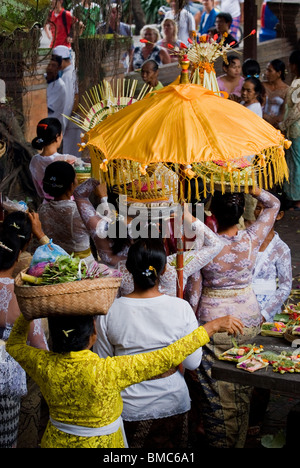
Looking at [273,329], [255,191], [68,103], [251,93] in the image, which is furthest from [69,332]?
[68,103]

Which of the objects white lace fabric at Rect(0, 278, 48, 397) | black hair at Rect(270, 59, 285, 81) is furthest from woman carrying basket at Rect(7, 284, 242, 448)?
black hair at Rect(270, 59, 285, 81)

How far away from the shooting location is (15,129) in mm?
8336

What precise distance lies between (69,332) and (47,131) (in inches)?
140

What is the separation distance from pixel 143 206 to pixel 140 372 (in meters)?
1.73

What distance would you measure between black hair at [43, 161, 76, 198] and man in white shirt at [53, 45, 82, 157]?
401 cm

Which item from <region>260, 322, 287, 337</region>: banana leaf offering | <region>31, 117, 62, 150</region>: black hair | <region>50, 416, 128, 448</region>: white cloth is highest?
<region>31, 117, 62, 150</region>: black hair

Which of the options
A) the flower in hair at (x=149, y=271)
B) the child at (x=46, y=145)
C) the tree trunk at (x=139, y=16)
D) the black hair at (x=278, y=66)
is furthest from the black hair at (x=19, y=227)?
the tree trunk at (x=139, y=16)

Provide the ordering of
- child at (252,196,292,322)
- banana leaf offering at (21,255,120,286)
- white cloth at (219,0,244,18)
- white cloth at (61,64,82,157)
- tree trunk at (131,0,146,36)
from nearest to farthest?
banana leaf offering at (21,255,120,286)
child at (252,196,292,322)
white cloth at (61,64,82,157)
white cloth at (219,0,244,18)
tree trunk at (131,0,146,36)

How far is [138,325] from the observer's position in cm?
376

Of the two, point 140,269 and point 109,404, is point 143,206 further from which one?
point 109,404

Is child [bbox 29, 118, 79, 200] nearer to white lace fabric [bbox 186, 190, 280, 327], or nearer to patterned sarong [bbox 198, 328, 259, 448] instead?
white lace fabric [bbox 186, 190, 280, 327]

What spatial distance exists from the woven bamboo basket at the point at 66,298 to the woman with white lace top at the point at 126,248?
111cm

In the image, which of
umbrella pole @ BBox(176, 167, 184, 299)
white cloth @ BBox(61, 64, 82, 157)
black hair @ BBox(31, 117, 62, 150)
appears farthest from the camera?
white cloth @ BBox(61, 64, 82, 157)

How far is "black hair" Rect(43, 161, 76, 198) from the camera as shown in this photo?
18.1 ft
